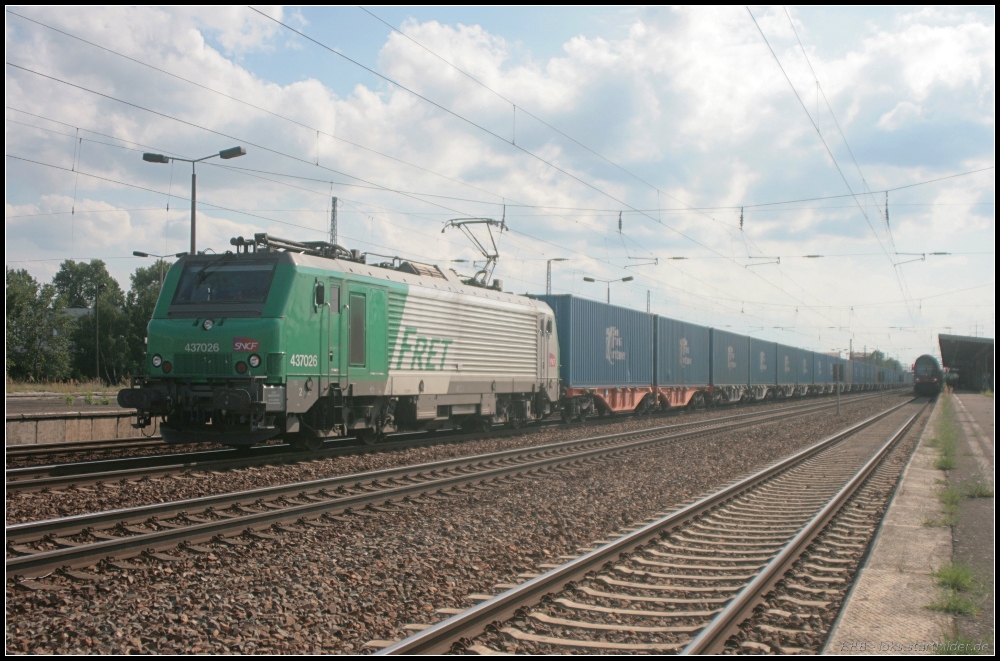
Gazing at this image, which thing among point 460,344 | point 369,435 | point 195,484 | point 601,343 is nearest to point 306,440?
point 369,435

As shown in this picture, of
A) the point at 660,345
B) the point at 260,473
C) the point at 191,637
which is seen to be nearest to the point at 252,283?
the point at 260,473

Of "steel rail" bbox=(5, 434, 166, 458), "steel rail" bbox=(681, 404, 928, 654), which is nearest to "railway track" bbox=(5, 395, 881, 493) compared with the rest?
"steel rail" bbox=(5, 434, 166, 458)

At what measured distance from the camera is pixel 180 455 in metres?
13.4

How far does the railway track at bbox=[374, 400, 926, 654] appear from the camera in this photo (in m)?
5.26

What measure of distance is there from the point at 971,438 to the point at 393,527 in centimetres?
2142

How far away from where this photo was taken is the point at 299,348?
12.6 meters

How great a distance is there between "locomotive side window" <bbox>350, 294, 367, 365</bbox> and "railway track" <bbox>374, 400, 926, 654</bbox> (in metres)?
6.57

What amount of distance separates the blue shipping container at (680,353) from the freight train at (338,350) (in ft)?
23.2

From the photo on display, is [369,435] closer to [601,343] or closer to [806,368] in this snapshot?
[601,343]

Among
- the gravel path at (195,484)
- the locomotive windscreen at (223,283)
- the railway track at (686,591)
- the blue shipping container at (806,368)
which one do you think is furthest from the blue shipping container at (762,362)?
the locomotive windscreen at (223,283)

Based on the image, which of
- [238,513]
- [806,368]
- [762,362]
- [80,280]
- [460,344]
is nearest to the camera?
[238,513]

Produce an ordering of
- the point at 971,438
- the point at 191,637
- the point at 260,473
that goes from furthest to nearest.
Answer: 1. the point at 971,438
2. the point at 260,473
3. the point at 191,637

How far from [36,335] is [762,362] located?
47030 millimetres

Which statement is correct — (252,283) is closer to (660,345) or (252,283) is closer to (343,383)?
(343,383)
